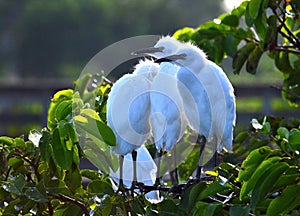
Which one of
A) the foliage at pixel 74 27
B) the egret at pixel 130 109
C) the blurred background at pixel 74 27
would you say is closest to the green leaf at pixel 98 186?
the egret at pixel 130 109

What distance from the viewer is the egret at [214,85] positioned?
1848 millimetres

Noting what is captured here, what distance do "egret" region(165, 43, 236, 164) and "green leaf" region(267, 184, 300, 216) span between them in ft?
1.99

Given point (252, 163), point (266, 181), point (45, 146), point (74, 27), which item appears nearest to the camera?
point (266, 181)

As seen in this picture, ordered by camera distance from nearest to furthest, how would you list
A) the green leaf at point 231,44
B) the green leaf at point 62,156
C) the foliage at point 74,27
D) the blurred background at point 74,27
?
the green leaf at point 62,156 → the green leaf at point 231,44 → the blurred background at point 74,27 → the foliage at point 74,27

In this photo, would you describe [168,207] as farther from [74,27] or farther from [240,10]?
[74,27]

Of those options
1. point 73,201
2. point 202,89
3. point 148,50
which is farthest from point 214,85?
point 73,201

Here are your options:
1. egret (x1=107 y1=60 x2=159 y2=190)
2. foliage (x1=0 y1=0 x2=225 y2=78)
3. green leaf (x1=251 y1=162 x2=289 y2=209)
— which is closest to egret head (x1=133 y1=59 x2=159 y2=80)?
egret (x1=107 y1=60 x2=159 y2=190)

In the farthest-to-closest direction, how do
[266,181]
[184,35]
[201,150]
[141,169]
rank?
[184,35]
[141,169]
[201,150]
[266,181]

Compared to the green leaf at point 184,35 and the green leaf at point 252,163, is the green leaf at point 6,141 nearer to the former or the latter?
the green leaf at point 252,163

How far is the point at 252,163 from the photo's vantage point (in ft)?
4.44

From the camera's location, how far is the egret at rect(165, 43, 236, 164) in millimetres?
1848

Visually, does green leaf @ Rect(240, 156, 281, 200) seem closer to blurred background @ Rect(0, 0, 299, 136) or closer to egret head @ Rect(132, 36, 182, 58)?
egret head @ Rect(132, 36, 182, 58)

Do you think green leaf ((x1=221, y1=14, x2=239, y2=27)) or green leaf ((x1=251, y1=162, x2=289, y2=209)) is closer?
green leaf ((x1=251, y1=162, x2=289, y2=209))

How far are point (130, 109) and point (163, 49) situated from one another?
0.23 meters
